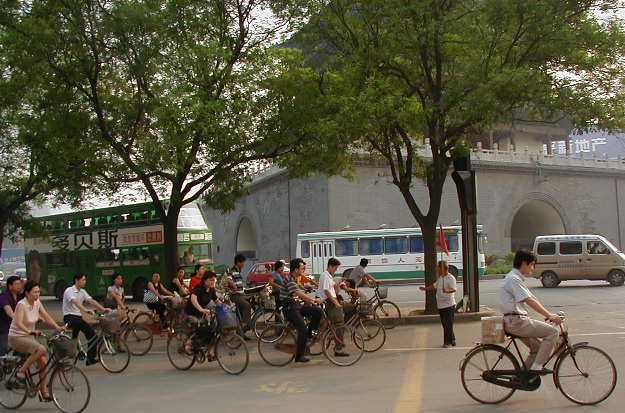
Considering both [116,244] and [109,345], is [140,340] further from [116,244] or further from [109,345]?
[116,244]

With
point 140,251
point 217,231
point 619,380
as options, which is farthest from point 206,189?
point 217,231

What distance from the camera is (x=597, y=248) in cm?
2608

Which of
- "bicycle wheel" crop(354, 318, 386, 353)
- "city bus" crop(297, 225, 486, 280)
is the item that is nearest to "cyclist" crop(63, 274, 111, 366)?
"bicycle wheel" crop(354, 318, 386, 353)

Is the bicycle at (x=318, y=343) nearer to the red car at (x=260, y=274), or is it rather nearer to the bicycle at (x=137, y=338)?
the bicycle at (x=137, y=338)

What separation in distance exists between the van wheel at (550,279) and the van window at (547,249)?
76 centimetres

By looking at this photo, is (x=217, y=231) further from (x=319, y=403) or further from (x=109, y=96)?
(x=319, y=403)

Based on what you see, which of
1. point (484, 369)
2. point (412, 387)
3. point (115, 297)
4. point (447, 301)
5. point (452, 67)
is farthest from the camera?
point (452, 67)

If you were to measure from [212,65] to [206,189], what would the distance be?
3921 mm

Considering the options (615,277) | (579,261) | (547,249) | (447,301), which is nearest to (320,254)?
(547,249)

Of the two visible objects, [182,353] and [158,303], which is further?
[158,303]

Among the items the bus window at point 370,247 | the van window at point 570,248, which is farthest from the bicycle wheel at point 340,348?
the bus window at point 370,247

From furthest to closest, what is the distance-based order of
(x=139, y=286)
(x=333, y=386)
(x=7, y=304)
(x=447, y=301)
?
(x=139, y=286), (x=447, y=301), (x=7, y=304), (x=333, y=386)

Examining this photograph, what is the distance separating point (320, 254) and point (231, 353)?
23.6 meters

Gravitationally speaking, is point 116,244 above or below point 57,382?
above
